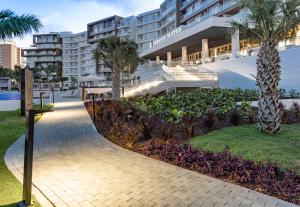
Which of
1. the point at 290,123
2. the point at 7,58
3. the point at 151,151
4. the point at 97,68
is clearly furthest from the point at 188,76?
the point at 7,58

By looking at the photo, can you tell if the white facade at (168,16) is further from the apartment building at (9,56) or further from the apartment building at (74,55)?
the apartment building at (9,56)

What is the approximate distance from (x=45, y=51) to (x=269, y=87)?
120 meters

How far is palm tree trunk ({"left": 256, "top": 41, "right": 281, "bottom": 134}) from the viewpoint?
9.48 m

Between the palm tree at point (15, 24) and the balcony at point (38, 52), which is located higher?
the balcony at point (38, 52)

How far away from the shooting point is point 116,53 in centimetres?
2523

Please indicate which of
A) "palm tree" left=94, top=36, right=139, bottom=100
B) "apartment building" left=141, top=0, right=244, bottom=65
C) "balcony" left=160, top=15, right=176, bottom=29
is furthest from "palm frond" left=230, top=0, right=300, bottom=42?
"balcony" left=160, top=15, right=176, bottom=29

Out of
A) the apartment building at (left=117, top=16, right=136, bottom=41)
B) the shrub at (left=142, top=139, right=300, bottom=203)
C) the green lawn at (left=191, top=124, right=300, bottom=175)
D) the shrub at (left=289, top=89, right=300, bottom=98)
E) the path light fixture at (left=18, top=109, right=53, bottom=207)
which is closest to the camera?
the path light fixture at (left=18, top=109, right=53, bottom=207)

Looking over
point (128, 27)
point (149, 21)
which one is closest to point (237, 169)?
point (149, 21)

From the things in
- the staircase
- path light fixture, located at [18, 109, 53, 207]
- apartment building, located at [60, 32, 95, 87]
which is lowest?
path light fixture, located at [18, 109, 53, 207]

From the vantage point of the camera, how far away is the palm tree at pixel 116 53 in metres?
25.2

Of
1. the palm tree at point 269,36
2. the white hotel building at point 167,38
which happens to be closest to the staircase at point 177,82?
the white hotel building at point 167,38

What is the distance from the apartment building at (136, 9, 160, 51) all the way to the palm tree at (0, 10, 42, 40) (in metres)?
61.1

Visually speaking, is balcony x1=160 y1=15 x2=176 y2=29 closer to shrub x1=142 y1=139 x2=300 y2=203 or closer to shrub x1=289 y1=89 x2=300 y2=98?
shrub x1=289 y1=89 x2=300 y2=98

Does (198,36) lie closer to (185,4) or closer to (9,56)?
(185,4)
